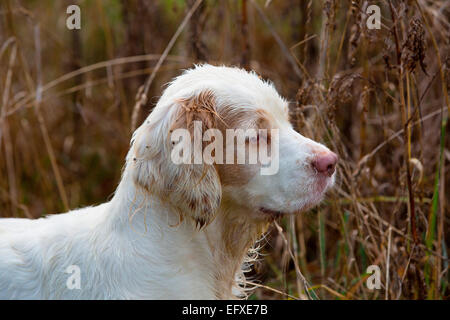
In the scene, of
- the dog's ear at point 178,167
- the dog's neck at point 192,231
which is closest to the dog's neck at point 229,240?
the dog's neck at point 192,231

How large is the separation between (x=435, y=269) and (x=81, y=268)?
1.56m

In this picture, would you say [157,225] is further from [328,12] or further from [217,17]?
[217,17]

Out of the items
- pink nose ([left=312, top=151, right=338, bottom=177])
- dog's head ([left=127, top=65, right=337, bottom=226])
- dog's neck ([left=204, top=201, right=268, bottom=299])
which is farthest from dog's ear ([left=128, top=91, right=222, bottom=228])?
pink nose ([left=312, top=151, right=338, bottom=177])

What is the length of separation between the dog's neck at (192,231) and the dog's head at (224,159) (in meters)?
0.05

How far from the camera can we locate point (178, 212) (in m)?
1.98

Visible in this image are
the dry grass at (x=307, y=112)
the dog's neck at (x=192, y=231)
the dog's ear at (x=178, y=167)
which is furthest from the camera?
the dry grass at (x=307, y=112)

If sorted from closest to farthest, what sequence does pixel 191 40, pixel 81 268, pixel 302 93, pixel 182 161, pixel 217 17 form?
1. pixel 182 161
2. pixel 81 268
3. pixel 302 93
4. pixel 191 40
5. pixel 217 17

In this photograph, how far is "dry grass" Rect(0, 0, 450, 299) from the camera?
2572mm

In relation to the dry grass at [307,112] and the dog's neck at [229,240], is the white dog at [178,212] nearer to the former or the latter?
the dog's neck at [229,240]

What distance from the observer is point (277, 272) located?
136 inches

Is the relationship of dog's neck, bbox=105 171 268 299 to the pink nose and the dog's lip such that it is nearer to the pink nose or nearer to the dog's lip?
the dog's lip

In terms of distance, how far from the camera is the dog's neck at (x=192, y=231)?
1.99m

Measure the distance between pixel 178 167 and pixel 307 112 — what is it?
1.78 m
